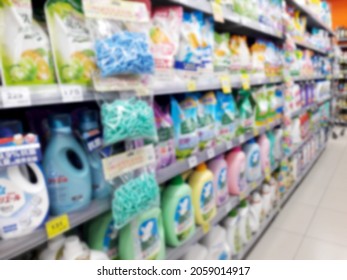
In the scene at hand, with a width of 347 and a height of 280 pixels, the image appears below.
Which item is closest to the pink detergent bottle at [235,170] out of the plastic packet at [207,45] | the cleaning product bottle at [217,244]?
the cleaning product bottle at [217,244]

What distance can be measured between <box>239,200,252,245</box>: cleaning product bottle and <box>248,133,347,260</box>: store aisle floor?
0.49ft

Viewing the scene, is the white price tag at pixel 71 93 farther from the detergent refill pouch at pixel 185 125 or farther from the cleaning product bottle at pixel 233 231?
the cleaning product bottle at pixel 233 231

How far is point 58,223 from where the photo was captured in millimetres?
759

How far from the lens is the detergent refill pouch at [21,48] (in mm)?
659

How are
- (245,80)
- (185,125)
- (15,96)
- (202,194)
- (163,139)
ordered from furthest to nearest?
(245,80)
(202,194)
(185,125)
(163,139)
(15,96)

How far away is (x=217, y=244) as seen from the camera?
4.99 ft

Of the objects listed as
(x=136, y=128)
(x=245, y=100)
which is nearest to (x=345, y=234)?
(x=245, y=100)

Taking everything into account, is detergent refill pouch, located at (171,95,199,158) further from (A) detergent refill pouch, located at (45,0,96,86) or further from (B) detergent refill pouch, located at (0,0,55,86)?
(B) detergent refill pouch, located at (0,0,55,86)

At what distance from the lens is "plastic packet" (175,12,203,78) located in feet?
3.95

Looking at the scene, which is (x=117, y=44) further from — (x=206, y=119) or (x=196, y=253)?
(x=196, y=253)

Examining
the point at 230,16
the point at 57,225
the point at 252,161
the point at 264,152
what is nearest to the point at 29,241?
the point at 57,225

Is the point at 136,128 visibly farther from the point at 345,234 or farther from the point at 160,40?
the point at 345,234

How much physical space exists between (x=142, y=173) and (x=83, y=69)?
1.26ft

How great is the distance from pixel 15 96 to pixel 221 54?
43.0 inches
